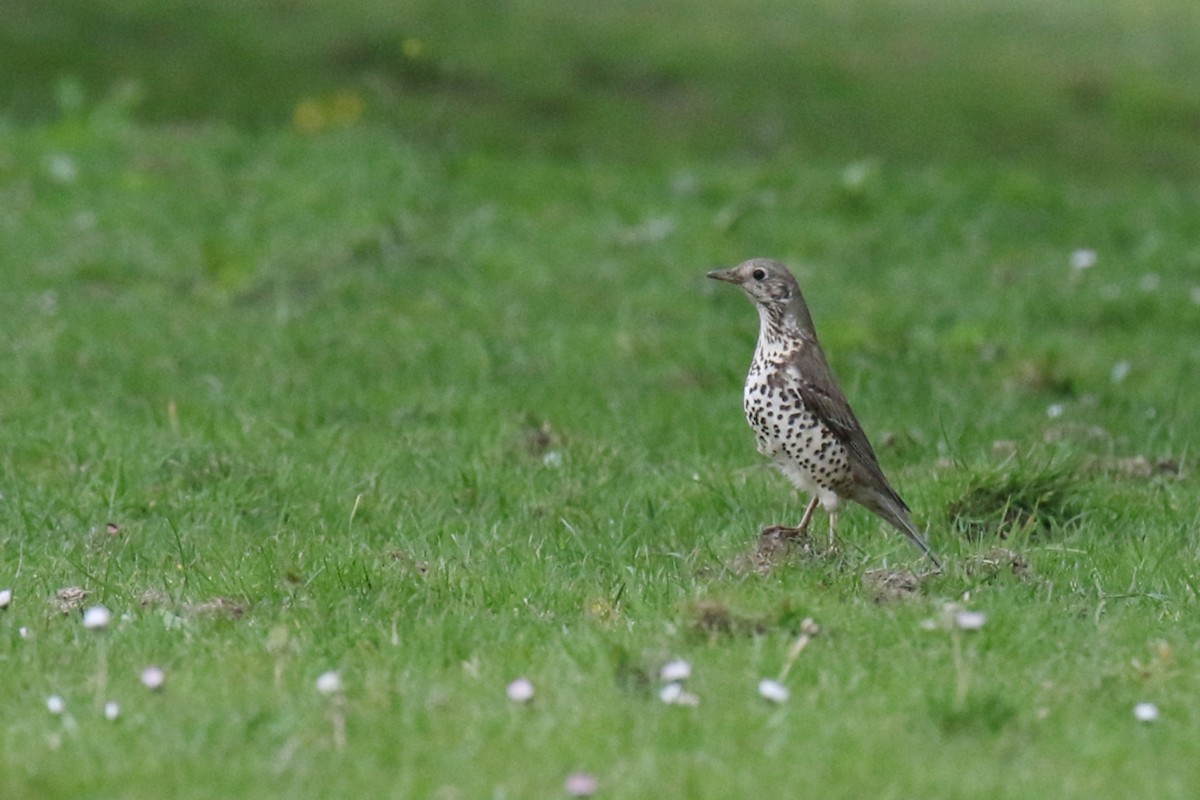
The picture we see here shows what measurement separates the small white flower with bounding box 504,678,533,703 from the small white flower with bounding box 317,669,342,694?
435 millimetres

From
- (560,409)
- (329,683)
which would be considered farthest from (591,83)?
(329,683)

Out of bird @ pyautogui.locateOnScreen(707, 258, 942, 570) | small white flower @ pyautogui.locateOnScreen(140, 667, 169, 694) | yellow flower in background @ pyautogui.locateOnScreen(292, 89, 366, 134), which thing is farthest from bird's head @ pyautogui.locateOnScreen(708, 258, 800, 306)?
yellow flower in background @ pyautogui.locateOnScreen(292, 89, 366, 134)

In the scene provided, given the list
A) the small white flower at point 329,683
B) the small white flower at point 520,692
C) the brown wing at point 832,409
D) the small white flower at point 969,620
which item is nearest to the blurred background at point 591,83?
the brown wing at point 832,409

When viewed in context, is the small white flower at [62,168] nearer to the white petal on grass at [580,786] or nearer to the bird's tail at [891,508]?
the bird's tail at [891,508]

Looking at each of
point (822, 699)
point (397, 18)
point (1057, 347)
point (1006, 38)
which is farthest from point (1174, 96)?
point (822, 699)

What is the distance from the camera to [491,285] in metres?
12.0

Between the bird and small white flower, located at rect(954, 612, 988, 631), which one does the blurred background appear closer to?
the bird

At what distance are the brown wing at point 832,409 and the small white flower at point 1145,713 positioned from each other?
6.08 ft

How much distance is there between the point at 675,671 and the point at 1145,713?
117 centimetres

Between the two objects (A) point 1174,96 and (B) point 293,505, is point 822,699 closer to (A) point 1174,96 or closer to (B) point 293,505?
(B) point 293,505

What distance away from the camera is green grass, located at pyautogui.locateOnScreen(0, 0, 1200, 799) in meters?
4.71

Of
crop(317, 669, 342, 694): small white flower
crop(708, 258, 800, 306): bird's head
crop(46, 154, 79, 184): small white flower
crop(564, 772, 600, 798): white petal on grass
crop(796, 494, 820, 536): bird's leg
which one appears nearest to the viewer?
crop(564, 772, 600, 798): white petal on grass

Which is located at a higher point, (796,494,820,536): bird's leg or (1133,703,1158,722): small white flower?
(1133,703,1158,722): small white flower

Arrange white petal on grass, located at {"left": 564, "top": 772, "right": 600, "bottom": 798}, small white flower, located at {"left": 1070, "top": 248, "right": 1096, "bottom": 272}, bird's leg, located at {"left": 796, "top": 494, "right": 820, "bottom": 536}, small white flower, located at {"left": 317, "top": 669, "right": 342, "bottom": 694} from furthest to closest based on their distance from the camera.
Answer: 1. small white flower, located at {"left": 1070, "top": 248, "right": 1096, "bottom": 272}
2. bird's leg, located at {"left": 796, "top": 494, "right": 820, "bottom": 536}
3. small white flower, located at {"left": 317, "top": 669, "right": 342, "bottom": 694}
4. white petal on grass, located at {"left": 564, "top": 772, "right": 600, "bottom": 798}
